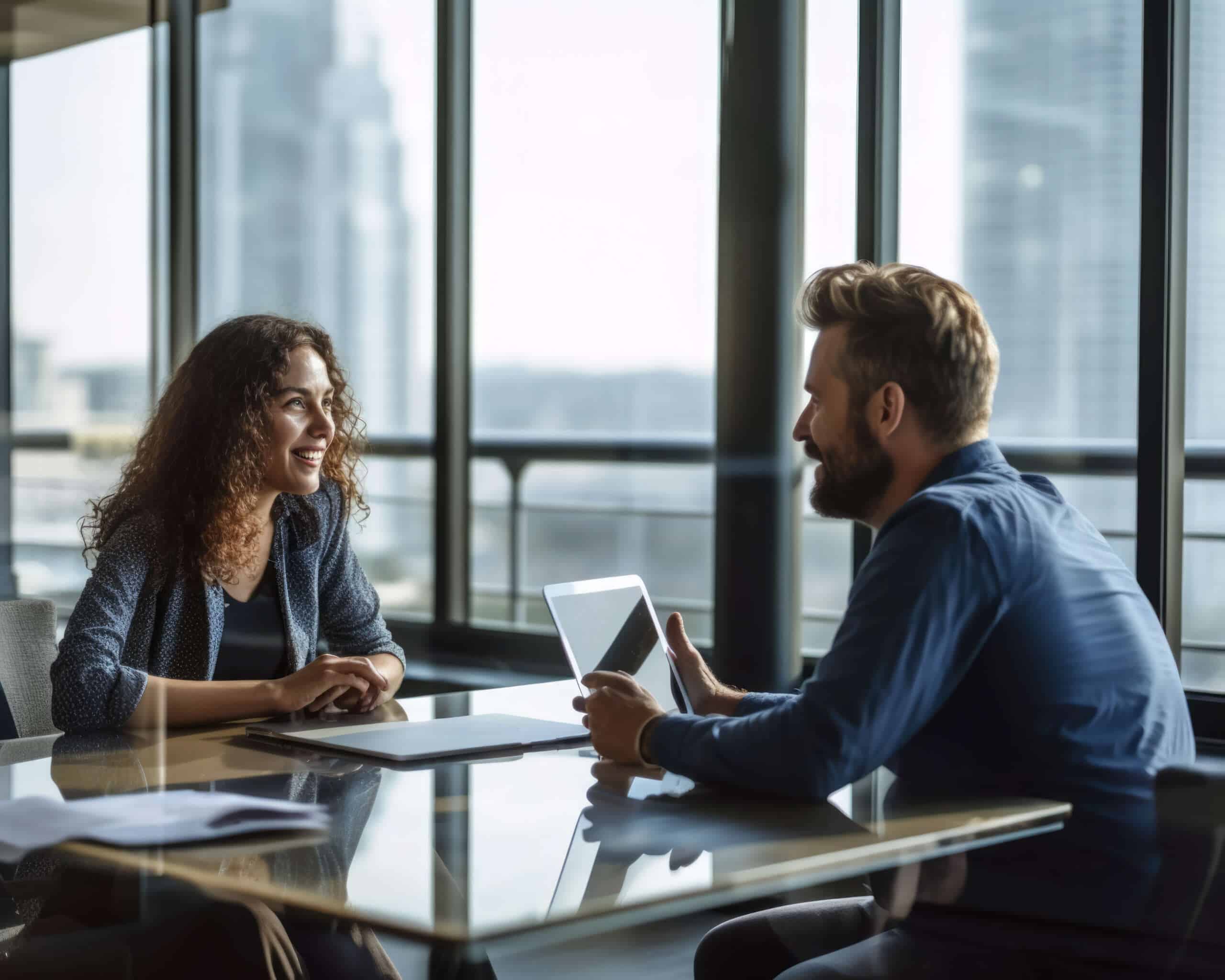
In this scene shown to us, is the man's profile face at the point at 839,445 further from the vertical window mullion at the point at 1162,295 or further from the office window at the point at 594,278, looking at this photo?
the office window at the point at 594,278

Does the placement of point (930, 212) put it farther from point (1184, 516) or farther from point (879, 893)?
point (879, 893)

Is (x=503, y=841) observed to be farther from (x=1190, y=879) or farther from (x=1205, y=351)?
(x=1205, y=351)

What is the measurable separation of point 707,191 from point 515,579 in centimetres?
138

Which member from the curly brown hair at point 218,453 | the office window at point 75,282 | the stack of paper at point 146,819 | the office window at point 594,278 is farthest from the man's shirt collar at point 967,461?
the office window at point 75,282

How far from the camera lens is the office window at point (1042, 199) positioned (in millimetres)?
2920

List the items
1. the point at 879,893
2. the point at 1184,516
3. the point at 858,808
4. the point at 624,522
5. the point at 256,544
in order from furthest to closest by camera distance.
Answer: the point at 624,522 < the point at 1184,516 < the point at 256,544 < the point at 879,893 < the point at 858,808

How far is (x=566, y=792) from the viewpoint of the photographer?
138 cm

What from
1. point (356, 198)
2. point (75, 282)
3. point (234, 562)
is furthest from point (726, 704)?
point (75, 282)

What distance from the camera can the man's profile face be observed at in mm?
1604

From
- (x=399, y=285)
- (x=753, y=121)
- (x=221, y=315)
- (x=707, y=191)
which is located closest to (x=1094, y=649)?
(x=753, y=121)

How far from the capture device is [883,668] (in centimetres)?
128

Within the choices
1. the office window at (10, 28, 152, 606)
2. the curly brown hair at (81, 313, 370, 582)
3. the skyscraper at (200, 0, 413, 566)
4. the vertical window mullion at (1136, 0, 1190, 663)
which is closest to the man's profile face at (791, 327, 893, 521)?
the curly brown hair at (81, 313, 370, 582)

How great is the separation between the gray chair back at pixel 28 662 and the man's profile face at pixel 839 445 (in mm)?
1298

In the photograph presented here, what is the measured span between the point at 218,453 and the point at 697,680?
96 cm
